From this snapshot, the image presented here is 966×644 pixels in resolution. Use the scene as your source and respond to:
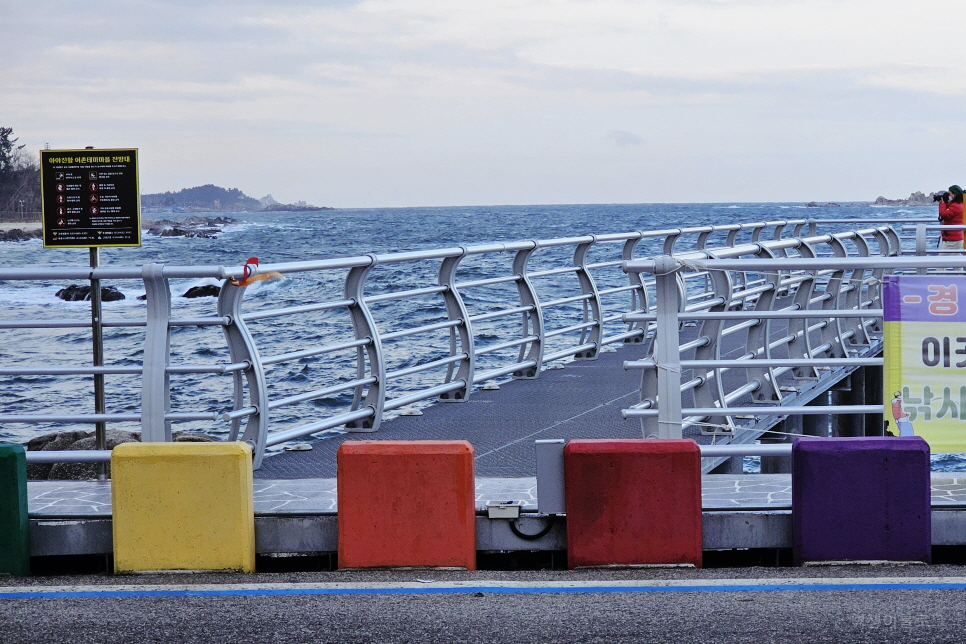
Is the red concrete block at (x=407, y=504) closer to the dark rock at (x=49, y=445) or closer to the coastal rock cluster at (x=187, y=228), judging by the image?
the dark rock at (x=49, y=445)

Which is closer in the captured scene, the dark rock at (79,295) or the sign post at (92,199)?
the sign post at (92,199)

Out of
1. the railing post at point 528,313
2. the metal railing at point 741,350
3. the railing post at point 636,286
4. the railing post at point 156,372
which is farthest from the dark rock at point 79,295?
the railing post at point 156,372

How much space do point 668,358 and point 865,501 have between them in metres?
1.37

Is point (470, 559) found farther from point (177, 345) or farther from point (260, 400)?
point (177, 345)

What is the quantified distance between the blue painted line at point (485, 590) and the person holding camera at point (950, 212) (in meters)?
15.7

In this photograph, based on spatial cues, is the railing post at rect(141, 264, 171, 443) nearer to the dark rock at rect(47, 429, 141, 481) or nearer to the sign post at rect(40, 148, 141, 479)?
the sign post at rect(40, 148, 141, 479)

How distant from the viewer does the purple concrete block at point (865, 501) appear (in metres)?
5.72

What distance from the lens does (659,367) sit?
21.7 feet

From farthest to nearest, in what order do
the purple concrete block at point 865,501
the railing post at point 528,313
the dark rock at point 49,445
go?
the railing post at point 528,313 < the dark rock at point 49,445 < the purple concrete block at point 865,501

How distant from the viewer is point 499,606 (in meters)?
5.23

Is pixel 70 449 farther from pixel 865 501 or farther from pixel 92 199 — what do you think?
pixel 865 501

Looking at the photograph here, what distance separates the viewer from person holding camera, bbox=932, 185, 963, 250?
2019 centimetres

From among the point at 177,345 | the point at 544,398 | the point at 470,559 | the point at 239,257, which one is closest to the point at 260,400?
the point at 470,559

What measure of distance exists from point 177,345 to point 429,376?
15532mm
